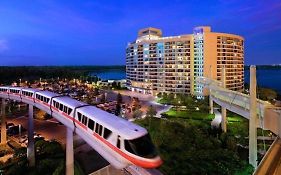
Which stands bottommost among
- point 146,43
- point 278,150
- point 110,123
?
point 278,150

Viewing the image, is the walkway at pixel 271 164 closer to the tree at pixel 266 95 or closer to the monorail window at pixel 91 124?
the monorail window at pixel 91 124

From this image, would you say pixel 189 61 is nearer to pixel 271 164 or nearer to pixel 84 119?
pixel 84 119

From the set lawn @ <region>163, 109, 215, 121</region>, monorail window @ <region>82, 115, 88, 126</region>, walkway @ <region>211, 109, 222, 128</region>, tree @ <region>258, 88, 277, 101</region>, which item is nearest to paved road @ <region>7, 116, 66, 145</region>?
monorail window @ <region>82, 115, 88, 126</region>

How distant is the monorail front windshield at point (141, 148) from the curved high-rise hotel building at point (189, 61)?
64.4 m

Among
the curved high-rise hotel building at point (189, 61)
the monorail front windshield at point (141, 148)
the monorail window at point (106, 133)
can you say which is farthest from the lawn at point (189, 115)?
the monorail front windshield at point (141, 148)

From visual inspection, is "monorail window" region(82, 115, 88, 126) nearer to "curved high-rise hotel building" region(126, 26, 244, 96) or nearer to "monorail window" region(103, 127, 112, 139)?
"monorail window" region(103, 127, 112, 139)

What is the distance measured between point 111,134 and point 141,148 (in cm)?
244

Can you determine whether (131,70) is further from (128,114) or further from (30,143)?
(30,143)

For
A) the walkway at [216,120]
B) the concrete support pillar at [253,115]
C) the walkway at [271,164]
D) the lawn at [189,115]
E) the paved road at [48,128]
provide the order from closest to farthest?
1. the walkway at [271,164]
2. the concrete support pillar at [253,115]
3. the paved road at [48,128]
4. the walkway at [216,120]
5. the lawn at [189,115]

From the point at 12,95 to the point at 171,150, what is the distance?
2288 centimetres

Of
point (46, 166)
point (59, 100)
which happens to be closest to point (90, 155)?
point (46, 166)

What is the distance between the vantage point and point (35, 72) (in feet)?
462

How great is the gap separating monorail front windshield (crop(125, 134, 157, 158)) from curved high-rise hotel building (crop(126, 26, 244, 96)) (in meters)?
64.4

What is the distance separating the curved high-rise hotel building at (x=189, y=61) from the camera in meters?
81.2
